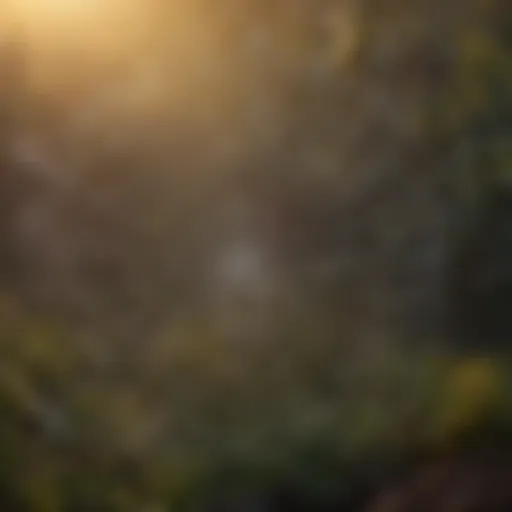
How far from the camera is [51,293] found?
126 centimetres

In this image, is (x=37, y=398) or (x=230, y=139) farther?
(x=230, y=139)

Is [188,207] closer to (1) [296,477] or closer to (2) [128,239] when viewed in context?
(2) [128,239]

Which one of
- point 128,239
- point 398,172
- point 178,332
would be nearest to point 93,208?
point 128,239

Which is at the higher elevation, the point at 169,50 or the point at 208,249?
the point at 169,50

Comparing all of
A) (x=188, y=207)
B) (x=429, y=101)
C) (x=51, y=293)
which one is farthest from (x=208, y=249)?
(x=429, y=101)

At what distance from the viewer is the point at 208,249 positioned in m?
1.32

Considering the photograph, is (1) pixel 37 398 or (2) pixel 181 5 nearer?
(1) pixel 37 398

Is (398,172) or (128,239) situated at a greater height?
(398,172)

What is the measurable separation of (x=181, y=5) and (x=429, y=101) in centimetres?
29

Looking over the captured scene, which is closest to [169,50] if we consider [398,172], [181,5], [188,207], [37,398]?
[181,5]

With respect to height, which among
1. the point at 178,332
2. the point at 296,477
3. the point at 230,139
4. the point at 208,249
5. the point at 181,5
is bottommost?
the point at 296,477

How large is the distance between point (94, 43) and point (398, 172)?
0.36 metres

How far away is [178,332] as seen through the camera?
1264 millimetres

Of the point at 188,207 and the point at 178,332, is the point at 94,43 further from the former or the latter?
the point at 178,332
